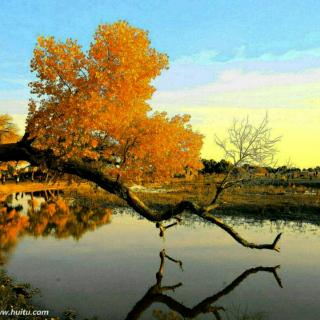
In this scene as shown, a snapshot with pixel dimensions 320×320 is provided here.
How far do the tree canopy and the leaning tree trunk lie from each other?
66 cm

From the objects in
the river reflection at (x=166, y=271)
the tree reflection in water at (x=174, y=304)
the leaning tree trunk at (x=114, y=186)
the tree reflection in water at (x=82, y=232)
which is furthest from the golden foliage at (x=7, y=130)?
the tree reflection in water at (x=174, y=304)

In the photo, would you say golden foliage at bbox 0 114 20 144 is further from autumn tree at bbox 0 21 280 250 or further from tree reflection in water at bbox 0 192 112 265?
autumn tree at bbox 0 21 280 250

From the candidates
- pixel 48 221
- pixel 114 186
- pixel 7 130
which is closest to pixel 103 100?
pixel 114 186

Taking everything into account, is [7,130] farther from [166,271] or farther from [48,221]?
[166,271]

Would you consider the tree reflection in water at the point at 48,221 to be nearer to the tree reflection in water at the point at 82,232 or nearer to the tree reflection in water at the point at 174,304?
the tree reflection in water at the point at 82,232

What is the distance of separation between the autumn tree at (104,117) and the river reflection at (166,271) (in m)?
2.28

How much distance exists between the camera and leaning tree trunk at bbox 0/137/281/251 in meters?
19.0

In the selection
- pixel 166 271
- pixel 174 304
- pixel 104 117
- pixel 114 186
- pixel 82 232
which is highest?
pixel 104 117

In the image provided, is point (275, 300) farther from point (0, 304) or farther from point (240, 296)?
point (0, 304)

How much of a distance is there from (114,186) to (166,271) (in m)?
4.85

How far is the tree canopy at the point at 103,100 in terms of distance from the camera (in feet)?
65.1

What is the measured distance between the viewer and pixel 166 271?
68.3 feet

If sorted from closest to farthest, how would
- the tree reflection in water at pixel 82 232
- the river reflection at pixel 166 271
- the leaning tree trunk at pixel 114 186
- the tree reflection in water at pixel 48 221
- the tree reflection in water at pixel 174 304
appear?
the tree reflection in water at pixel 174 304, the tree reflection in water at pixel 82 232, the river reflection at pixel 166 271, the leaning tree trunk at pixel 114 186, the tree reflection in water at pixel 48 221

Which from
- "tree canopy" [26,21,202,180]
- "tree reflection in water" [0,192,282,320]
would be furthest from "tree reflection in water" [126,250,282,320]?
"tree canopy" [26,21,202,180]
